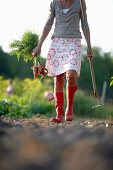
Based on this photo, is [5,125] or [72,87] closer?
[5,125]

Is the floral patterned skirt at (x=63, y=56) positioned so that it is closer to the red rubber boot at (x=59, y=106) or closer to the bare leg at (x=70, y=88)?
the bare leg at (x=70, y=88)

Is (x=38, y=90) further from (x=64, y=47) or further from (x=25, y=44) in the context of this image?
(x=64, y=47)

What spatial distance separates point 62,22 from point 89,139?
2252mm

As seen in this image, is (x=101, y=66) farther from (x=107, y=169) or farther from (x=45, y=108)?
(x=107, y=169)

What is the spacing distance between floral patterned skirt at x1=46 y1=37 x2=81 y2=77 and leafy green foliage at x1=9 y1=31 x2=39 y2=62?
1.07ft

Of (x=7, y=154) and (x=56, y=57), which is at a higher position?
(x=56, y=57)

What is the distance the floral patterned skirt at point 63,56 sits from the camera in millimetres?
2812

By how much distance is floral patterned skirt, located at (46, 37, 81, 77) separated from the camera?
2812 millimetres

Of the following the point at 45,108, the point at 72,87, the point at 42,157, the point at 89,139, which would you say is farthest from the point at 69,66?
the point at 45,108

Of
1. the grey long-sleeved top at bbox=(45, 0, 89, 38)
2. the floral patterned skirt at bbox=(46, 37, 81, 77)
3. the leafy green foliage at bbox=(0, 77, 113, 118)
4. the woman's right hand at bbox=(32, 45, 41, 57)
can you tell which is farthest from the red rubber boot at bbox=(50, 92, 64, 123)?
the leafy green foliage at bbox=(0, 77, 113, 118)

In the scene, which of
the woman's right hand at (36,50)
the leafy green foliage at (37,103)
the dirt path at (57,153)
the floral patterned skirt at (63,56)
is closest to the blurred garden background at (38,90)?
the leafy green foliage at (37,103)

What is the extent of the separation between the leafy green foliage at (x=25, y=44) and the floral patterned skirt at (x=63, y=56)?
0.32 meters

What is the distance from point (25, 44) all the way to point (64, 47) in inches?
22.1

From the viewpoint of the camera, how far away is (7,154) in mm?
750
